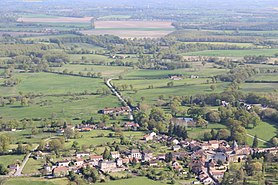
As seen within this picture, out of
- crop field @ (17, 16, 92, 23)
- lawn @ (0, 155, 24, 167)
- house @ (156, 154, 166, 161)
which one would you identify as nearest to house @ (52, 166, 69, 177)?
lawn @ (0, 155, 24, 167)

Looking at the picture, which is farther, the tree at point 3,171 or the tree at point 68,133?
the tree at point 68,133

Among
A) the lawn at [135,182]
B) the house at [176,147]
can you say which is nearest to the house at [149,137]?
the house at [176,147]

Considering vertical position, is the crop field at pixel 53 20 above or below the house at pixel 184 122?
above

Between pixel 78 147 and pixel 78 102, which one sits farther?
pixel 78 102

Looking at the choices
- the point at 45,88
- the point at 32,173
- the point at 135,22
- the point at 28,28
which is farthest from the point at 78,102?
the point at 135,22

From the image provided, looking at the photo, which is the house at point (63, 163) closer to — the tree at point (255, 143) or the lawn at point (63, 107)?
the tree at point (255, 143)

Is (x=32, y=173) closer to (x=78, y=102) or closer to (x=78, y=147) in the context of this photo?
(x=78, y=147)

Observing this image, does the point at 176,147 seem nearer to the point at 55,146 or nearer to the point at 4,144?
the point at 55,146
